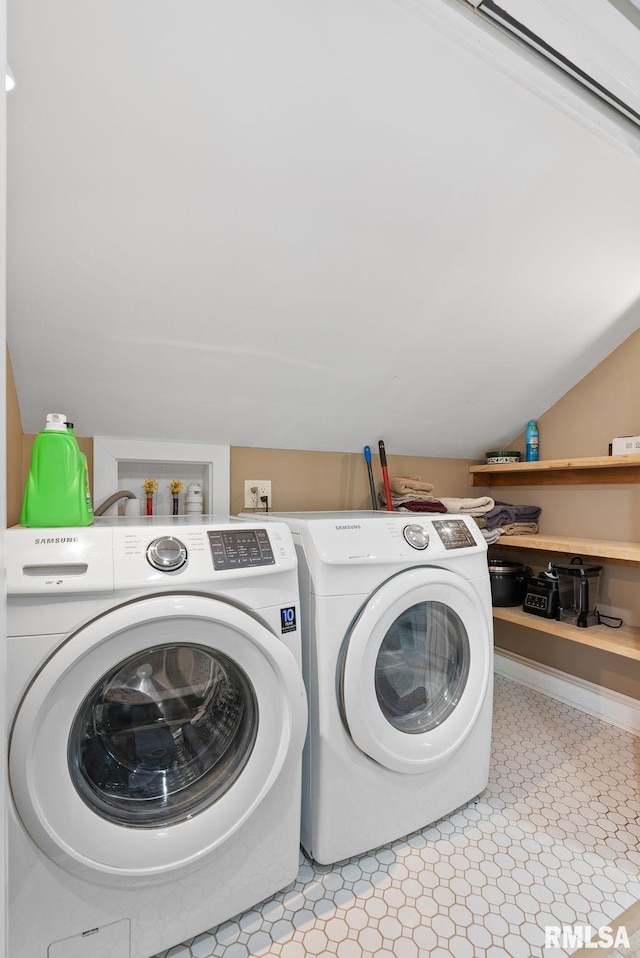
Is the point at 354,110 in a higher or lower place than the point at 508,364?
higher

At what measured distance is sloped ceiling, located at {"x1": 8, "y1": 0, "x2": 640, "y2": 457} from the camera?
0.90 m

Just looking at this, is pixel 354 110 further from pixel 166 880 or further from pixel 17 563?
A: pixel 166 880

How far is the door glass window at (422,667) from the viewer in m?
1.36

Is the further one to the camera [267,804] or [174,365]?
[174,365]

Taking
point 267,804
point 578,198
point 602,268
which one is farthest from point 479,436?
point 267,804

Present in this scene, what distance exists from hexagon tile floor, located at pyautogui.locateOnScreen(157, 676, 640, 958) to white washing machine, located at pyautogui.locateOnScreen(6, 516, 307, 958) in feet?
0.32

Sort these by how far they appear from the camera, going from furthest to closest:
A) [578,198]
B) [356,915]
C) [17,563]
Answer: [578,198] < [356,915] < [17,563]

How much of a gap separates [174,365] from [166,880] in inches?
52.3

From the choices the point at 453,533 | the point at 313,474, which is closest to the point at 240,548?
the point at 453,533

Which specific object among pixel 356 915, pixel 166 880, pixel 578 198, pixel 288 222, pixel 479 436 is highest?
pixel 578 198

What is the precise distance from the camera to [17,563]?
2.91 feet

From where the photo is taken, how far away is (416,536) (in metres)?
1.38

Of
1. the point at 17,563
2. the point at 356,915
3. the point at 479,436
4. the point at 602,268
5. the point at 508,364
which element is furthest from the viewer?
the point at 479,436

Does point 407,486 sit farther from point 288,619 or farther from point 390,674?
point 288,619
